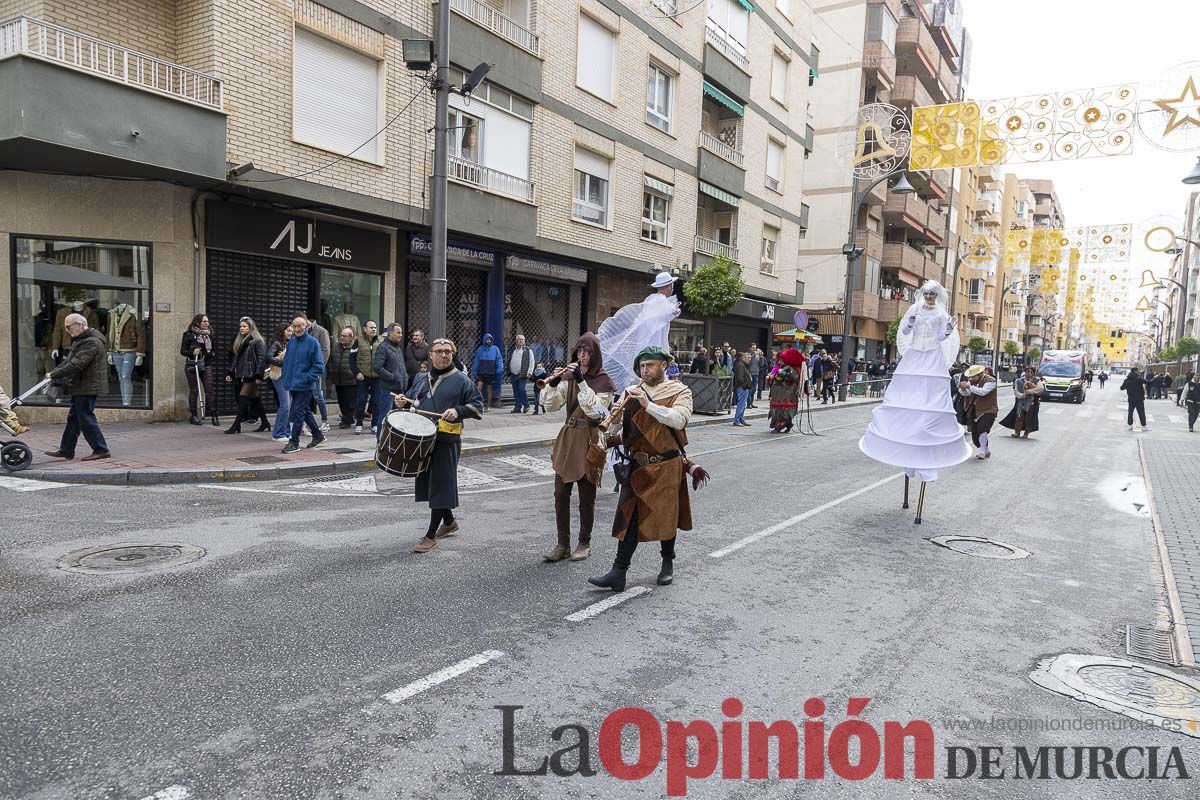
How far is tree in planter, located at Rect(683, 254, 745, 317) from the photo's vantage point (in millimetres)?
20562

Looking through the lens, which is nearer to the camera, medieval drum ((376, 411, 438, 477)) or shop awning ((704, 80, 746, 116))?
medieval drum ((376, 411, 438, 477))

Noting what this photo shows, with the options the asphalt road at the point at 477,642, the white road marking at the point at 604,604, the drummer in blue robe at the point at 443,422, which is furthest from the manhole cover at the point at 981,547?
the drummer in blue robe at the point at 443,422

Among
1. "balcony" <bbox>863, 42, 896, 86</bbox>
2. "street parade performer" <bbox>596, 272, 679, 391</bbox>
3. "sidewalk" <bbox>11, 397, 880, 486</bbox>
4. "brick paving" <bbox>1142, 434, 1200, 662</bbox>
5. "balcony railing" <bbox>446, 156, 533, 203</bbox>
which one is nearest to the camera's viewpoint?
"brick paving" <bbox>1142, 434, 1200, 662</bbox>

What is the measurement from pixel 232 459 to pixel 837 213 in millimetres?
37458

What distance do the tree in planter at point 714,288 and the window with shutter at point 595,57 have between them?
5.26 meters

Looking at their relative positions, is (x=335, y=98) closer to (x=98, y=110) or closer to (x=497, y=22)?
(x=98, y=110)

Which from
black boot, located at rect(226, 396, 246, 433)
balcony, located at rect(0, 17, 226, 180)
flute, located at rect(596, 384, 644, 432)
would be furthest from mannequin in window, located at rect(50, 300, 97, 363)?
flute, located at rect(596, 384, 644, 432)

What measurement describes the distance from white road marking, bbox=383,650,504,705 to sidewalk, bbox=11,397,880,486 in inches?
235

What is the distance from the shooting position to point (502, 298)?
17.9 m

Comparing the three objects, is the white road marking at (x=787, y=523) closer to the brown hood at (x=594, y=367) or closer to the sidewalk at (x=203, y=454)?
the brown hood at (x=594, y=367)

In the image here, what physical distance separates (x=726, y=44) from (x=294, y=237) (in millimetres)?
17047

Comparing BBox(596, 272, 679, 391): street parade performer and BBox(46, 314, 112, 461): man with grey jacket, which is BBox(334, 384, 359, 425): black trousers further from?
BBox(596, 272, 679, 391): street parade performer

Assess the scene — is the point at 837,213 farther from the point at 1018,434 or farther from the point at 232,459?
the point at 232,459

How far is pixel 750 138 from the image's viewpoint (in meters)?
26.3
